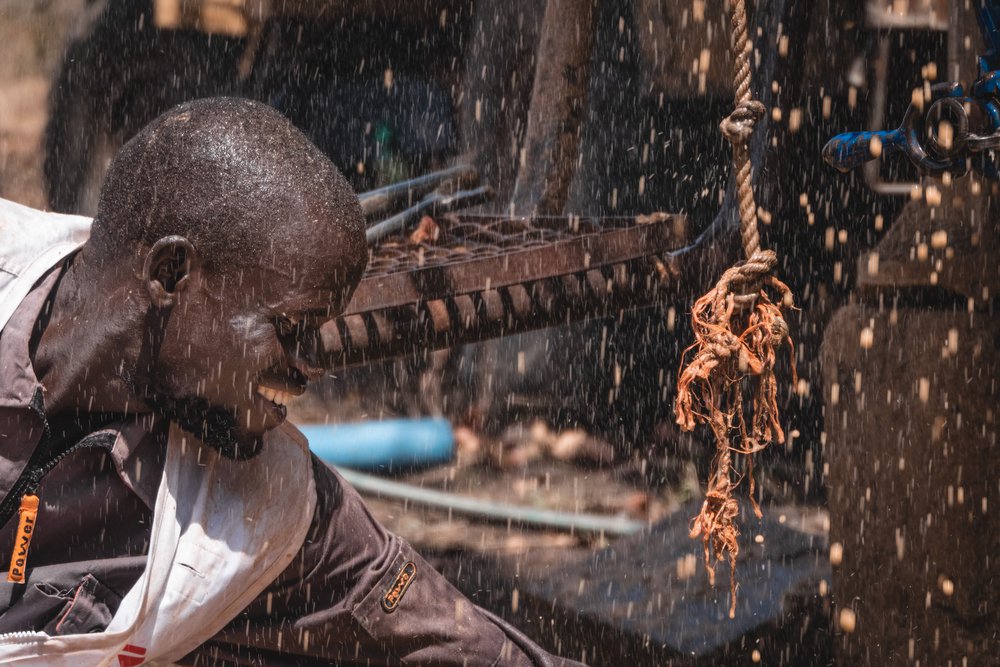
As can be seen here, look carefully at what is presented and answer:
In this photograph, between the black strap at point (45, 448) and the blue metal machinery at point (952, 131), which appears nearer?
the black strap at point (45, 448)

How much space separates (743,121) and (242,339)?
4.20 feet

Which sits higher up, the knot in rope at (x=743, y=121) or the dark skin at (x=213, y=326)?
the knot in rope at (x=743, y=121)

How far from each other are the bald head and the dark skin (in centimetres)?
1

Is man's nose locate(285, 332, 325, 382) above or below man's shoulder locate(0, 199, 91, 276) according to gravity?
below

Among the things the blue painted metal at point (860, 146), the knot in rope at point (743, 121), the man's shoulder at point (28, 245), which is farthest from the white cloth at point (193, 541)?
the blue painted metal at point (860, 146)

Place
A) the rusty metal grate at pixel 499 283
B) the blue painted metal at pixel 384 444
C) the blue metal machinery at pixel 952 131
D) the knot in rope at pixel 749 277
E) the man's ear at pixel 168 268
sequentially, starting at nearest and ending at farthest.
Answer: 1. the man's ear at pixel 168 268
2. the knot in rope at pixel 749 277
3. the blue metal machinery at pixel 952 131
4. the rusty metal grate at pixel 499 283
5. the blue painted metal at pixel 384 444

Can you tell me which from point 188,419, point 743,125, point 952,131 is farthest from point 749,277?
point 188,419

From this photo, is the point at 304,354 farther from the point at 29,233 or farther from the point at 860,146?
the point at 860,146

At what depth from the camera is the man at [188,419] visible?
6.55ft

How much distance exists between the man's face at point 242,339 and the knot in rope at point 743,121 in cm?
103

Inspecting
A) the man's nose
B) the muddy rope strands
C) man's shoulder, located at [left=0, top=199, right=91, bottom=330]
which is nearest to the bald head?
the man's nose

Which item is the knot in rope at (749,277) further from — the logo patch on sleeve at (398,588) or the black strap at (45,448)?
the black strap at (45,448)

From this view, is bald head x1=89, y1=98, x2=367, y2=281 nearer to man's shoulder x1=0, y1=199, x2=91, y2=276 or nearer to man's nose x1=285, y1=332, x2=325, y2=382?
man's nose x1=285, y1=332, x2=325, y2=382

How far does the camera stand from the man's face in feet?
6.53
